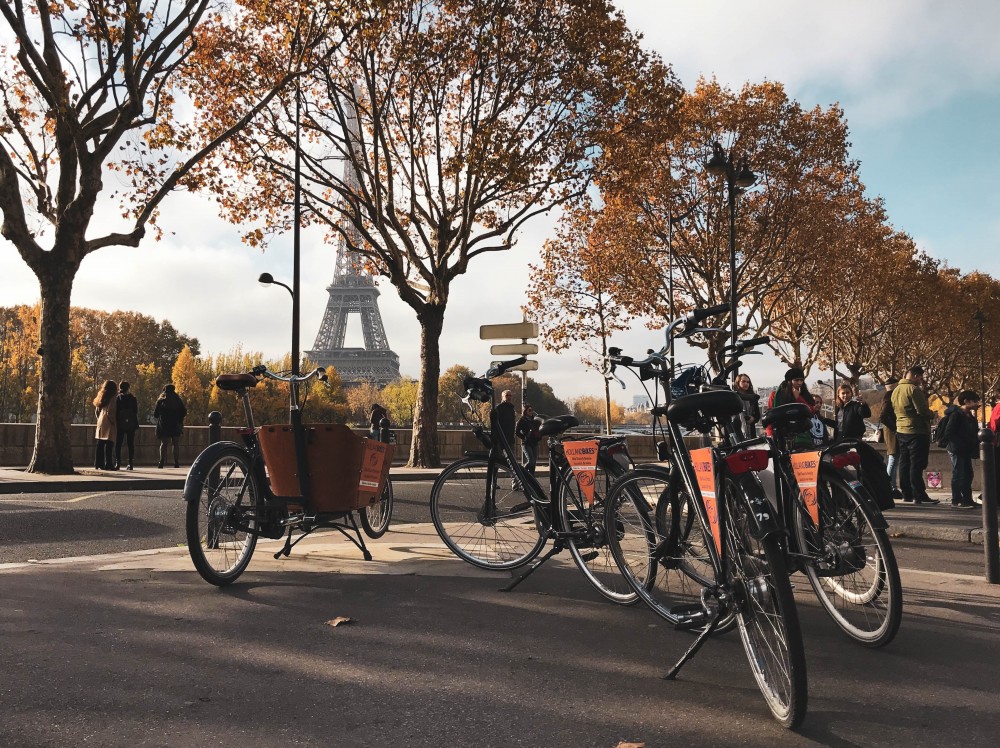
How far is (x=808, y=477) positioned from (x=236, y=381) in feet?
A: 11.4

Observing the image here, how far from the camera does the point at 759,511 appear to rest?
120 inches

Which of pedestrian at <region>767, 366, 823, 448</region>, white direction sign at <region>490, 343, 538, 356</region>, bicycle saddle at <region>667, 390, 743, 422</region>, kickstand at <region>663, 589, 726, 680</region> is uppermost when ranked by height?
white direction sign at <region>490, 343, 538, 356</region>

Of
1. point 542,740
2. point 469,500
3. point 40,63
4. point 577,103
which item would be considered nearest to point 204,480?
point 469,500

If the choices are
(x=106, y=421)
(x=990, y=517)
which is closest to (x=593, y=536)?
(x=990, y=517)

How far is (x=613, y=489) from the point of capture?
14.8ft

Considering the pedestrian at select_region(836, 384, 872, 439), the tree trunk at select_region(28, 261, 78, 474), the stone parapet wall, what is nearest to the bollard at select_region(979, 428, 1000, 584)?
the pedestrian at select_region(836, 384, 872, 439)

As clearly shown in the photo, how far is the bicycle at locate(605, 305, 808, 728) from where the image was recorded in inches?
113

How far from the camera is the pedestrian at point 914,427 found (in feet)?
41.5

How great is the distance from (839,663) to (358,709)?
6.59ft

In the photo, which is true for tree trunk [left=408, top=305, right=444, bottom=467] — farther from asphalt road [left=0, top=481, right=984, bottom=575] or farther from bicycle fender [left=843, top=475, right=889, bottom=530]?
bicycle fender [left=843, top=475, right=889, bottom=530]

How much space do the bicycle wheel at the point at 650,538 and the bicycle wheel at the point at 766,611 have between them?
0.85 metres

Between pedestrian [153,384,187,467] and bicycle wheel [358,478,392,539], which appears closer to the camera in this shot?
bicycle wheel [358,478,392,539]

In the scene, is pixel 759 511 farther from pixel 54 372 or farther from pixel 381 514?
pixel 54 372

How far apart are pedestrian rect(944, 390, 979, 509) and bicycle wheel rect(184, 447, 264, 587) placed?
1021 cm
